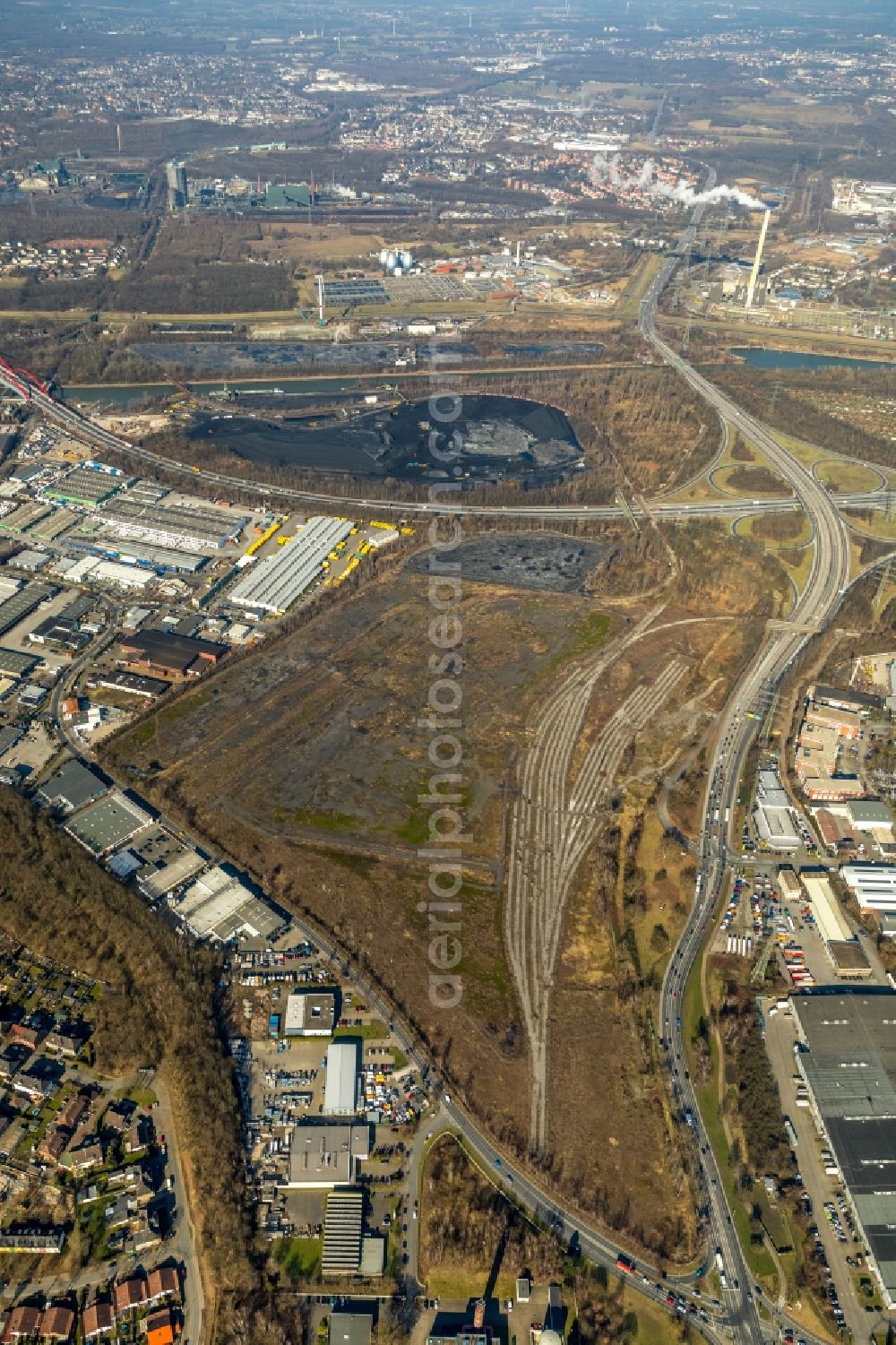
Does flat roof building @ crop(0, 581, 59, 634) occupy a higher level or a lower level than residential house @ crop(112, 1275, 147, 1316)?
higher

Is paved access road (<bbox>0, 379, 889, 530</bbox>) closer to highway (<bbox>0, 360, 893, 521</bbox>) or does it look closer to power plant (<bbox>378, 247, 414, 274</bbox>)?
highway (<bbox>0, 360, 893, 521</bbox>)

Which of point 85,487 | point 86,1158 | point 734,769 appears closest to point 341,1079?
point 86,1158

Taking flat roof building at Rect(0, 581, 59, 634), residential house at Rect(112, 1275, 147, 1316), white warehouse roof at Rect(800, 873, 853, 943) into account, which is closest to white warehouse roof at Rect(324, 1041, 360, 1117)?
residential house at Rect(112, 1275, 147, 1316)

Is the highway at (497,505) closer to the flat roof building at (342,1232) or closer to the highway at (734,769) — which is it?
the highway at (734,769)

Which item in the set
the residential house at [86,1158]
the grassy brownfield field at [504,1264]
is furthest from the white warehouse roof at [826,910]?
the residential house at [86,1158]

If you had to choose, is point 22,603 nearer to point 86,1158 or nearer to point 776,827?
point 86,1158

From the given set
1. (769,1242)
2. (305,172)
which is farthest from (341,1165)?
(305,172)
